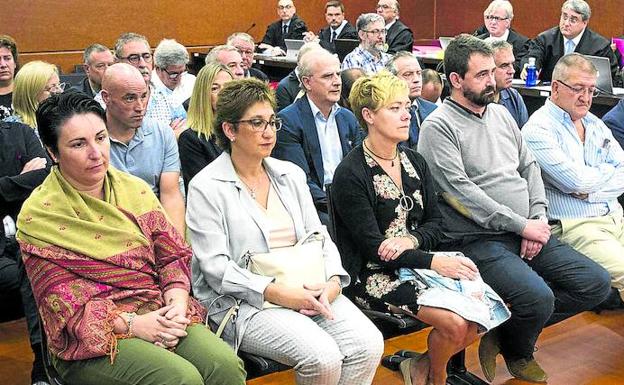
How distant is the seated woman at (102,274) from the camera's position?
2047mm

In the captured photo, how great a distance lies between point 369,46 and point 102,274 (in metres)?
5.35

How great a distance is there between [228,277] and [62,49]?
7.10m

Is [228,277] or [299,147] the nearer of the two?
[228,277]

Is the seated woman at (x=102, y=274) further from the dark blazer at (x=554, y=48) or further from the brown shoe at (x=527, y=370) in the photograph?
the dark blazer at (x=554, y=48)

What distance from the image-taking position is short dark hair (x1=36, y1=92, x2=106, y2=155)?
7.18 feet

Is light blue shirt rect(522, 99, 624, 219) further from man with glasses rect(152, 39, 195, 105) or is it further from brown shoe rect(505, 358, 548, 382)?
man with glasses rect(152, 39, 195, 105)

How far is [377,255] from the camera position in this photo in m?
2.68

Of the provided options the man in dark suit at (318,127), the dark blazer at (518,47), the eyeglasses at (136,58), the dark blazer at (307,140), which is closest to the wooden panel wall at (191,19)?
the dark blazer at (518,47)

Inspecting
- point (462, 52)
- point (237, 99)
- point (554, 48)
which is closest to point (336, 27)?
point (554, 48)

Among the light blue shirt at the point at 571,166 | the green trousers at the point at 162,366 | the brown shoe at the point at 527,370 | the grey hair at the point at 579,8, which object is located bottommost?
the brown shoe at the point at 527,370

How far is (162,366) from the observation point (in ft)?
6.61

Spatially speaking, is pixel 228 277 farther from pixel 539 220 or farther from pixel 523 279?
pixel 539 220

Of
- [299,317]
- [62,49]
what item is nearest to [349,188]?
[299,317]

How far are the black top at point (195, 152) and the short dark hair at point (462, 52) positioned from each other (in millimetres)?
992
